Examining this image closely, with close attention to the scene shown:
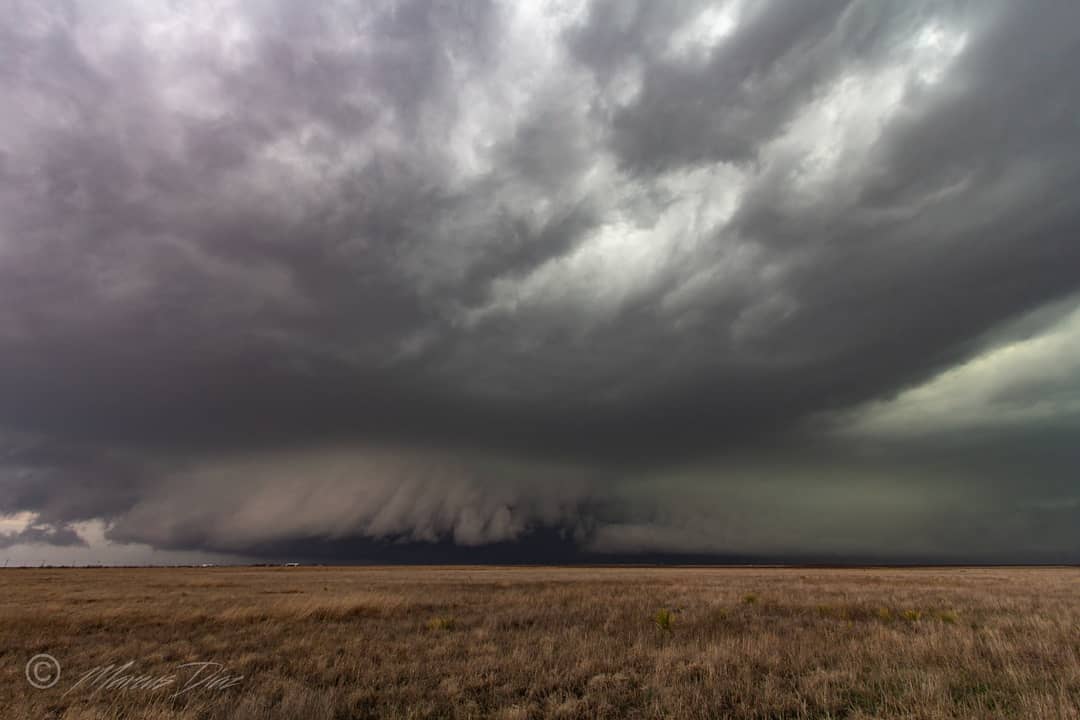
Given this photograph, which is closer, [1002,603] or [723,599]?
[1002,603]

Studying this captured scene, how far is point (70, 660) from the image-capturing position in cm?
1474

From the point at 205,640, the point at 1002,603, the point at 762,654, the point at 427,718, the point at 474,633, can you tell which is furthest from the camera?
the point at 1002,603

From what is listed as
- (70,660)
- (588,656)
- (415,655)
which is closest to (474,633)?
(415,655)

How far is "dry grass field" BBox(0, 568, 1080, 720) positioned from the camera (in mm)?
9969

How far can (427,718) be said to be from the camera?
384 inches

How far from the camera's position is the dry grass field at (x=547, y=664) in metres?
9.97

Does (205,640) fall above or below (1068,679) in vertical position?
below

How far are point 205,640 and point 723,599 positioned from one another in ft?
76.6

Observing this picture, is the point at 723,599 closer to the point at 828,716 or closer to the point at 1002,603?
the point at 1002,603

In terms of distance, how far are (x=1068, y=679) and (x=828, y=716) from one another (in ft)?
18.9

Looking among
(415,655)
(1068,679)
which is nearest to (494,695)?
(415,655)

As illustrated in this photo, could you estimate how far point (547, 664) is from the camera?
13547 millimetres

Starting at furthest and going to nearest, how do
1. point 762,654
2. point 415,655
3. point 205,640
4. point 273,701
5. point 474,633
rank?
1. point 474,633
2. point 205,640
3. point 415,655
4. point 762,654
5. point 273,701

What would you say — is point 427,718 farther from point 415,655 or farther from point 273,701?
point 415,655
